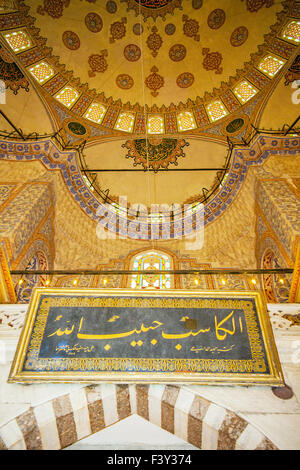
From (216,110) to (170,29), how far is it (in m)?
2.52

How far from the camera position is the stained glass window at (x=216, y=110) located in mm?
7465

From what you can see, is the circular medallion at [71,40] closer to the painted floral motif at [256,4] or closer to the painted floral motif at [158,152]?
the painted floral motif at [158,152]

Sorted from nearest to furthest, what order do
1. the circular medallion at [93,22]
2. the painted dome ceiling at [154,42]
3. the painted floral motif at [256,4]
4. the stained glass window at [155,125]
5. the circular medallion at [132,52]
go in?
1. the painted floral motif at [256,4]
2. the painted dome ceiling at [154,42]
3. the circular medallion at [93,22]
4. the circular medallion at [132,52]
5. the stained glass window at [155,125]

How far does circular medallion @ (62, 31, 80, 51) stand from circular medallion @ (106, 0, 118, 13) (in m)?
1.10

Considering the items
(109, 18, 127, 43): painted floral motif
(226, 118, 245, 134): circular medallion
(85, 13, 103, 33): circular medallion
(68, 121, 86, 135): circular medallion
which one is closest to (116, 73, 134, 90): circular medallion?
(109, 18, 127, 43): painted floral motif

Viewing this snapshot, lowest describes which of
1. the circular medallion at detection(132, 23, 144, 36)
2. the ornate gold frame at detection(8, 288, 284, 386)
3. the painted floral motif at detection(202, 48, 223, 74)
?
the ornate gold frame at detection(8, 288, 284, 386)

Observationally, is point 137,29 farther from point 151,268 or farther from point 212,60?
point 151,268

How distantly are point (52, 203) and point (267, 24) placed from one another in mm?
6714

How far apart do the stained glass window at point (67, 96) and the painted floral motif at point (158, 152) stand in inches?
69.0

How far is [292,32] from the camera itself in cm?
629

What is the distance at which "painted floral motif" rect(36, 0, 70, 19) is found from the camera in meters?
6.52

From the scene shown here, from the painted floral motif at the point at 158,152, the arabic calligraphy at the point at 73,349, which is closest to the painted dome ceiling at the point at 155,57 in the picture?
the painted floral motif at the point at 158,152

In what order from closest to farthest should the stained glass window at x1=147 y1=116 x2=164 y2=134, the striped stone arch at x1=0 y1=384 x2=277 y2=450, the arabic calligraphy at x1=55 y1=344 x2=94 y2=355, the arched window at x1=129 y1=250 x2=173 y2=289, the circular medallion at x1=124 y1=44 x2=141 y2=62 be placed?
the striped stone arch at x1=0 y1=384 x2=277 y2=450, the arabic calligraphy at x1=55 y1=344 x2=94 y2=355, the arched window at x1=129 y1=250 x2=173 y2=289, the circular medallion at x1=124 y1=44 x2=141 y2=62, the stained glass window at x1=147 y1=116 x2=164 y2=134

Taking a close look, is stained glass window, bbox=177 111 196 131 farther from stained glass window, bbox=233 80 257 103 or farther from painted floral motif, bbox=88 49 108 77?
painted floral motif, bbox=88 49 108 77
